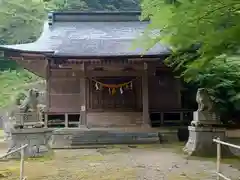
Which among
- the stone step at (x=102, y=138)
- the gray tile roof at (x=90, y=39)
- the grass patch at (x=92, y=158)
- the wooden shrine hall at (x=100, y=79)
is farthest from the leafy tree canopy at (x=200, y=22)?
the wooden shrine hall at (x=100, y=79)

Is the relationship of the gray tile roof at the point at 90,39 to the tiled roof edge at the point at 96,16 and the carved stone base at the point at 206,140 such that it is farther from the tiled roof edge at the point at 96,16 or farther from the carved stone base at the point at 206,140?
the carved stone base at the point at 206,140

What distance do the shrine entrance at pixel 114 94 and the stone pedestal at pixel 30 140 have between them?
6.22m

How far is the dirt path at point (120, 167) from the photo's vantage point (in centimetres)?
712

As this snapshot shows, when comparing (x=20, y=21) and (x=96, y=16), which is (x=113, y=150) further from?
(x=20, y=21)

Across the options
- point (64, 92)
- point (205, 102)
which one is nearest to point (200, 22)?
point (205, 102)

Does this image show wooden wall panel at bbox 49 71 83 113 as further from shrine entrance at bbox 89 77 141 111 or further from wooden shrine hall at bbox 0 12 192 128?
shrine entrance at bbox 89 77 141 111

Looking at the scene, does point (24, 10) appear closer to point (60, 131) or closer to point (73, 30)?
point (73, 30)

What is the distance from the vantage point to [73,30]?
18.6 meters

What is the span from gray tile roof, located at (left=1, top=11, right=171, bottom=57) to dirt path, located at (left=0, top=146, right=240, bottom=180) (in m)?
4.53

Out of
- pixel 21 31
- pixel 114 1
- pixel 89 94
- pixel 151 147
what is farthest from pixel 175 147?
pixel 114 1

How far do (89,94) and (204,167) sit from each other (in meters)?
8.98

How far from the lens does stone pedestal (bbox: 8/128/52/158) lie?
9.72 meters

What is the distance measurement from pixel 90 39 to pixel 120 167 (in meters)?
9.83

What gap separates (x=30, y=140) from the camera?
9.80m
